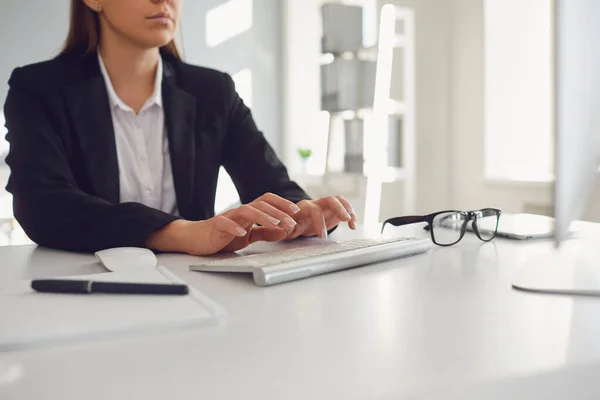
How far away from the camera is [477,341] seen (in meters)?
0.35

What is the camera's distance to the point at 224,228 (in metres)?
0.70

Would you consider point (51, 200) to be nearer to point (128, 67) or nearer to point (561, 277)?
point (128, 67)

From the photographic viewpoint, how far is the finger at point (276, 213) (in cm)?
71

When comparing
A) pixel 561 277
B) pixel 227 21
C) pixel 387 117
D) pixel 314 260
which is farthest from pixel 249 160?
pixel 227 21

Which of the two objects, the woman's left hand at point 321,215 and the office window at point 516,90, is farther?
the office window at point 516,90

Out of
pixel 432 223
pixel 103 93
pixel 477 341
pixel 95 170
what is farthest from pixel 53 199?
pixel 477 341

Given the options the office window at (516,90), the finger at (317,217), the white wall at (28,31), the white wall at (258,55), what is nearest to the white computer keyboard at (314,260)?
the finger at (317,217)

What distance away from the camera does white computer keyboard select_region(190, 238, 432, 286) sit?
1.78 feet

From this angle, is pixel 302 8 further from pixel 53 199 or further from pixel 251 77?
pixel 53 199

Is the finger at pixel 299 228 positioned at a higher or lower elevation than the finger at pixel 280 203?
lower

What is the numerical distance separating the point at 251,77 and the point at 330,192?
2.87 feet

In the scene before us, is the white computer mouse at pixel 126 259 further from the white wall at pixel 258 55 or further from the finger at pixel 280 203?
the white wall at pixel 258 55

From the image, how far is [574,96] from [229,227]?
16.1 inches

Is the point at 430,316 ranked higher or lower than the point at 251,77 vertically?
lower
